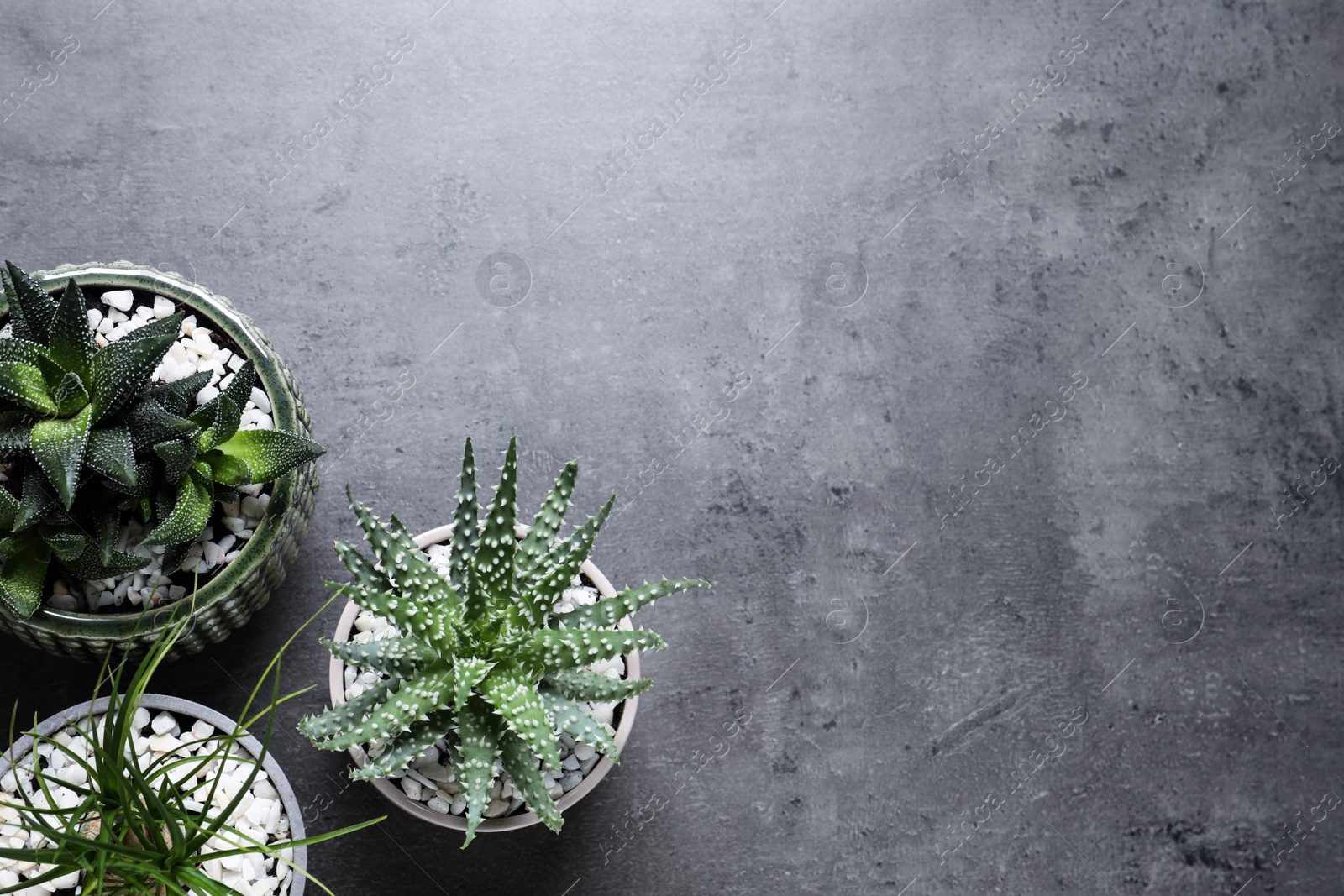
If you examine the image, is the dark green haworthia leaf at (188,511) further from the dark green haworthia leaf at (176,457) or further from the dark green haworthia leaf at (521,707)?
the dark green haworthia leaf at (521,707)

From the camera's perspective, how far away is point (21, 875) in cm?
155

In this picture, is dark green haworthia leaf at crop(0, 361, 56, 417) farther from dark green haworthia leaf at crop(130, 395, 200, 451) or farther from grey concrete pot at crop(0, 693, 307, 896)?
grey concrete pot at crop(0, 693, 307, 896)

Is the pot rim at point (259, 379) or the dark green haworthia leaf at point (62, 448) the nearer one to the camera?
the dark green haworthia leaf at point (62, 448)

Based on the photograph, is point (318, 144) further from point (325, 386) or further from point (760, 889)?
point (760, 889)

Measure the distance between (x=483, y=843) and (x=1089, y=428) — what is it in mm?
1419

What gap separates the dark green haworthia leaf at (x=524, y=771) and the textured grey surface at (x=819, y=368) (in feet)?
2.03

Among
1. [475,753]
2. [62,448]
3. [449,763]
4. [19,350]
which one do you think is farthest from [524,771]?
[19,350]

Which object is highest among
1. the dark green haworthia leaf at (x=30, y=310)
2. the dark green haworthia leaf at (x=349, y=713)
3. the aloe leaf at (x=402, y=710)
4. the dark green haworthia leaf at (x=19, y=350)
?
the dark green haworthia leaf at (x=30, y=310)

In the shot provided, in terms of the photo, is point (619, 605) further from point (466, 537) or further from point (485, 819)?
point (485, 819)

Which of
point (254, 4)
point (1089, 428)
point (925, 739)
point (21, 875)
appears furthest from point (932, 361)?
point (21, 875)

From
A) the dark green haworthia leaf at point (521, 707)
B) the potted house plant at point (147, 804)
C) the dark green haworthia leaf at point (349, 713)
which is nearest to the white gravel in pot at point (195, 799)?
the potted house plant at point (147, 804)

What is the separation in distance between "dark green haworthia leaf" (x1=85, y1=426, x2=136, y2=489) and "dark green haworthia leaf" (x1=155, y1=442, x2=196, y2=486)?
0.04 meters

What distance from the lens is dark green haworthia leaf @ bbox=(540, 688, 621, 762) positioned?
146 cm

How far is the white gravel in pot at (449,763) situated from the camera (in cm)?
175
